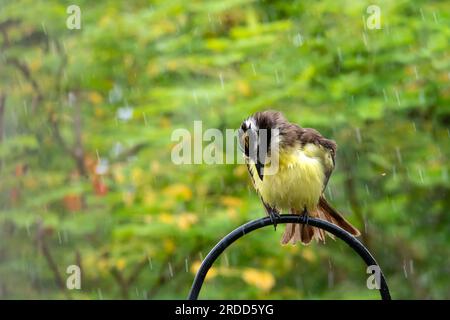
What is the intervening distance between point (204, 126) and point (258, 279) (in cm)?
128

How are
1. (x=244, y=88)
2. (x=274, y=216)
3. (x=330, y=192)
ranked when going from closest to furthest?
(x=274, y=216) < (x=244, y=88) < (x=330, y=192)

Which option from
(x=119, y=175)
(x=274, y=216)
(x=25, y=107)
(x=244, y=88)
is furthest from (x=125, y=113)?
(x=274, y=216)

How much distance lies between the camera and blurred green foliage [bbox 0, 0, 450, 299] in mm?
5676

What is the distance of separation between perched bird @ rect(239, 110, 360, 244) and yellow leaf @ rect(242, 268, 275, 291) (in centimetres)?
192

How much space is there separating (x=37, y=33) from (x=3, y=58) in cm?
40

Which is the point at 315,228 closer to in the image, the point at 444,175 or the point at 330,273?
the point at 444,175

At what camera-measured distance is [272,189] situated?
3562mm

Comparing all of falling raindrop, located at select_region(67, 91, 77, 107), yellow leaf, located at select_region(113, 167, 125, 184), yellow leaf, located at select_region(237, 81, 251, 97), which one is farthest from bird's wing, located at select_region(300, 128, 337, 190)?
falling raindrop, located at select_region(67, 91, 77, 107)

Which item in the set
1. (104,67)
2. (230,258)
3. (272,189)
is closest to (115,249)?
(230,258)

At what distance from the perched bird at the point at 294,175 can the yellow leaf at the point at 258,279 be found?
192cm

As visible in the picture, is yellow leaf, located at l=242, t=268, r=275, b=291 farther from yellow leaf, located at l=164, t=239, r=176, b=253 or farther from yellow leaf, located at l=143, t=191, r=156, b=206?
yellow leaf, located at l=143, t=191, r=156, b=206

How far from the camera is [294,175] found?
3.54 meters

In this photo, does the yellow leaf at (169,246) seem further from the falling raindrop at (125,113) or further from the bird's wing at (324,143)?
the bird's wing at (324,143)

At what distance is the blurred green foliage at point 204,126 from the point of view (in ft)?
18.6
